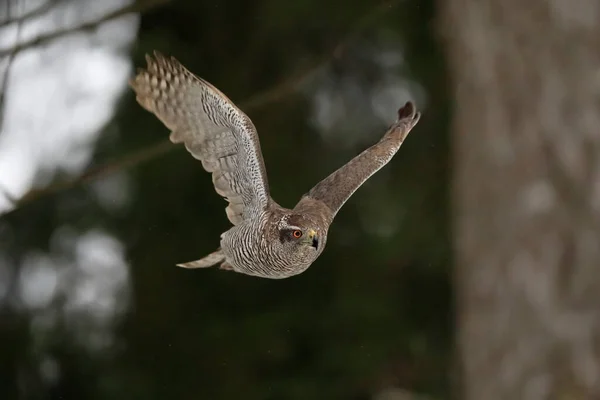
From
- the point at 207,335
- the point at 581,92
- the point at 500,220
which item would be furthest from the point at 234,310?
the point at 581,92

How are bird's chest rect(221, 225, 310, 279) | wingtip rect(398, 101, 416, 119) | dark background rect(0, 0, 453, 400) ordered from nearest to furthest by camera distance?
bird's chest rect(221, 225, 310, 279) < wingtip rect(398, 101, 416, 119) < dark background rect(0, 0, 453, 400)

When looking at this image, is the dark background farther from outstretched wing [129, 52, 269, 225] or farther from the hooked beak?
the hooked beak

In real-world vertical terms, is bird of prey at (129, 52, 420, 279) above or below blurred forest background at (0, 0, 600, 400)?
above

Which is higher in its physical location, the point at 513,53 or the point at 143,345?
the point at 513,53

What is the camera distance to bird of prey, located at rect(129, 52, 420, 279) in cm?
264

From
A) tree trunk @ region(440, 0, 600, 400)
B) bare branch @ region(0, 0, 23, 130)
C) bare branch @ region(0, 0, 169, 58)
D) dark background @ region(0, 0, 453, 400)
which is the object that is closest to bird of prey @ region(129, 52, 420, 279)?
bare branch @ region(0, 0, 23, 130)

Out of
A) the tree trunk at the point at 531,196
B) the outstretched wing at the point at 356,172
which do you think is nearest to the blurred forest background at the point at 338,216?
the tree trunk at the point at 531,196

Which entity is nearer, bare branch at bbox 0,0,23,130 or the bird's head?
the bird's head

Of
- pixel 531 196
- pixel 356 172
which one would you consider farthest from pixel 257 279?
pixel 356 172

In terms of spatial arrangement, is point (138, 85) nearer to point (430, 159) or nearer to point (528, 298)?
point (528, 298)

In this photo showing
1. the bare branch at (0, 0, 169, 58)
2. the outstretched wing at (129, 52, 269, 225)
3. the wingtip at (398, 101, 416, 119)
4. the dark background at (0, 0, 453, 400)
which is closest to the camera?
the outstretched wing at (129, 52, 269, 225)

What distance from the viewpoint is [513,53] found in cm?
525

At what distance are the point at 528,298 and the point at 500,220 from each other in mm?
430

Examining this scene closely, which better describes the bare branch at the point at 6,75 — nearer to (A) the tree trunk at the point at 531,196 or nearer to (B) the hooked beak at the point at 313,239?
(B) the hooked beak at the point at 313,239
